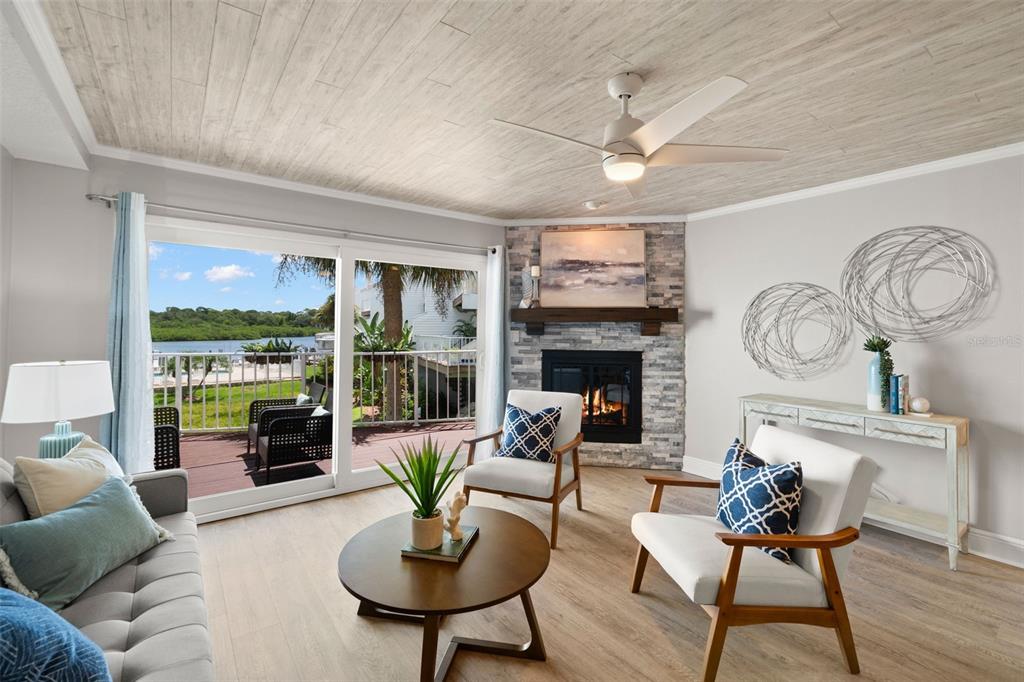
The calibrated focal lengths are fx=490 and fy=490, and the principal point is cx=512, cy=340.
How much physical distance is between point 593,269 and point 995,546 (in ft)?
11.5

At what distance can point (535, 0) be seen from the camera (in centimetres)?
168

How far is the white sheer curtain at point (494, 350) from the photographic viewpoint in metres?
4.90

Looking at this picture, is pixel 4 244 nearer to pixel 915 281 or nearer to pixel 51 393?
pixel 51 393

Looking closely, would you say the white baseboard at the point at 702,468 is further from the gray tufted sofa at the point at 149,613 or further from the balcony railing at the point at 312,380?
the gray tufted sofa at the point at 149,613

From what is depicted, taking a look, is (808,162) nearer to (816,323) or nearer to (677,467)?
(816,323)

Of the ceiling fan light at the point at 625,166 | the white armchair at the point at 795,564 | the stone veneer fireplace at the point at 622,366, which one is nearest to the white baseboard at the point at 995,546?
the white armchair at the point at 795,564

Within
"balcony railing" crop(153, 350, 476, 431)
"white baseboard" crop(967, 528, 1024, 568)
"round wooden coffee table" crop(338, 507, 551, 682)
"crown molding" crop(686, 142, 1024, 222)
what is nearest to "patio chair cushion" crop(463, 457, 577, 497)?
"round wooden coffee table" crop(338, 507, 551, 682)

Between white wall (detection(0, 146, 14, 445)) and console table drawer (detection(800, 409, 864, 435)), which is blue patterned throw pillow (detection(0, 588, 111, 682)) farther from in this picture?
console table drawer (detection(800, 409, 864, 435))

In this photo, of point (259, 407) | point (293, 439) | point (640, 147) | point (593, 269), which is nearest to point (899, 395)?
point (640, 147)

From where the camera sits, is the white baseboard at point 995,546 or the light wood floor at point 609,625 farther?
the white baseboard at point 995,546

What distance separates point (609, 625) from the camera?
7.51ft

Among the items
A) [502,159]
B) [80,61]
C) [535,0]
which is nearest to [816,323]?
[502,159]

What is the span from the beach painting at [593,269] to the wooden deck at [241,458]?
1.92 metres

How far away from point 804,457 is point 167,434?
4394 mm
